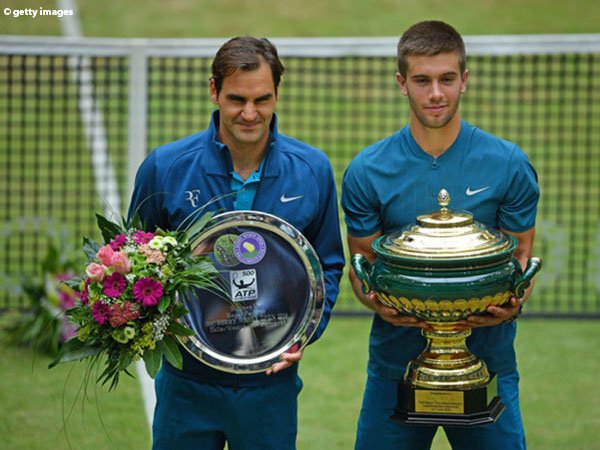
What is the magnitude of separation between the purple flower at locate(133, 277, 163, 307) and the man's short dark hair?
65 centimetres

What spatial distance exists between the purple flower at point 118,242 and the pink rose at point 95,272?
0.09 m

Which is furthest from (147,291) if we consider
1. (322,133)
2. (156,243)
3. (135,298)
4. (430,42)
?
(322,133)

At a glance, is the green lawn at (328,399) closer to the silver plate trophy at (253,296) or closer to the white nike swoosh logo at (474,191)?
the silver plate trophy at (253,296)

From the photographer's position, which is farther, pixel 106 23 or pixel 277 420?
pixel 106 23

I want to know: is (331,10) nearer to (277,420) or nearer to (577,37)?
(577,37)

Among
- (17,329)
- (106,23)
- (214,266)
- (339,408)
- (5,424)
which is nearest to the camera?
(214,266)

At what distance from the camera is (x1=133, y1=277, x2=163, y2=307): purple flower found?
11.8 ft

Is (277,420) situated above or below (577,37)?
below

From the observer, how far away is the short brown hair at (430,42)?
3873mm

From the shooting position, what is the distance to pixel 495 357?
4055mm

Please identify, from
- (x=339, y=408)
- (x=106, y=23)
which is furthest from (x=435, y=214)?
(x=106, y=23)

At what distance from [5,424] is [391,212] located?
258 centimetres

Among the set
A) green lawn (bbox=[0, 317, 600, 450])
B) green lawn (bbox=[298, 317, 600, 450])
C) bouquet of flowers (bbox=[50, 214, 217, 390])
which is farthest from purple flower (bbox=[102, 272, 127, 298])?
green lawn (bbox=[298, 317, 600, 450])

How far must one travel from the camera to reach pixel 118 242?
3.68m
